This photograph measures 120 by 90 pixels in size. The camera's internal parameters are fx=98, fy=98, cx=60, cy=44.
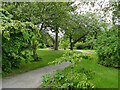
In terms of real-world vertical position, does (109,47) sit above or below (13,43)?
below

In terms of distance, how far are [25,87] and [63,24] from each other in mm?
3802

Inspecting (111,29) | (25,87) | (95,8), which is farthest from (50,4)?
(25,87)

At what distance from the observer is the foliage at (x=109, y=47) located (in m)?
3.58

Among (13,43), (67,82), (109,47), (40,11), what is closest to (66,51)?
(67,82)

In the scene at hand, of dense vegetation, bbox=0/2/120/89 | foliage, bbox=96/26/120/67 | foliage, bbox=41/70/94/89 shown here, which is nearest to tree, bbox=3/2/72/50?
Answer: dense vegetation, bbox=0/2/120/89

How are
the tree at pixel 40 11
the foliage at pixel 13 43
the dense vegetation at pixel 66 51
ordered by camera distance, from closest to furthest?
1. the foliage at pixel 13 43
2. the dense vegetation at pixel 66 51
3. the tree at pixel 40 11

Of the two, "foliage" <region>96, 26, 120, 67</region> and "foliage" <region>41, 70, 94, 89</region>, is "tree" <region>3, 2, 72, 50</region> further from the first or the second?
"foliage" <region>41, 70, 94, 89</region>

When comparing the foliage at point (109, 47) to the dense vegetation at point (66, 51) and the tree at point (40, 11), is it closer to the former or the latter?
the dense vegetation at point (66, 51)

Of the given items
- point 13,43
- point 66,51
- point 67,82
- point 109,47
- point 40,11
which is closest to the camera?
point 13,43

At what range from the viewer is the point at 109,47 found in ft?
12.3

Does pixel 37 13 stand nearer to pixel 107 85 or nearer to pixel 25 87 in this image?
pixel 25 87

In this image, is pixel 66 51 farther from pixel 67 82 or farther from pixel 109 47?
pixel 109 47

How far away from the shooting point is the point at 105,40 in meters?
4.05

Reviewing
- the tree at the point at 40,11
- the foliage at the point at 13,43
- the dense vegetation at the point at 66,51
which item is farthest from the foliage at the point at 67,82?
the tree at the point at 40,11
